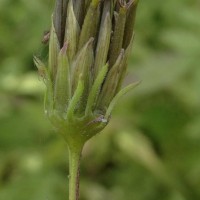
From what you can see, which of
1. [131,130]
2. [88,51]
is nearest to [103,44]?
[88,51]

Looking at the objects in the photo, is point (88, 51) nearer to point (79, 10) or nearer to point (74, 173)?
point (79, 10)

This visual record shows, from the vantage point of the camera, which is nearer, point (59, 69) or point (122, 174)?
point (59, 69)

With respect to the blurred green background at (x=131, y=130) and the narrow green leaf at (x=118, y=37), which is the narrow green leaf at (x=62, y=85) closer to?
the narrow green leaf at (x=118, y=37)

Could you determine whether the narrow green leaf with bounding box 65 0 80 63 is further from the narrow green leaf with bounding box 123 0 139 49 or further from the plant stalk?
the plant stalk

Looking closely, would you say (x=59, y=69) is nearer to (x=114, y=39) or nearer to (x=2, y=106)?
(x=114, y=39)

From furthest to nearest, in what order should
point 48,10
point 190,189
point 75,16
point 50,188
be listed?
point 48,10, point 190,189, point 50,188, point 75,16

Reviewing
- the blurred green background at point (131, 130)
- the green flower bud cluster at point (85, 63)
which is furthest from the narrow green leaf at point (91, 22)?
the blurred green background at point (131, 130)

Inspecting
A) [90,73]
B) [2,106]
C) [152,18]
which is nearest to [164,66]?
[152,18]

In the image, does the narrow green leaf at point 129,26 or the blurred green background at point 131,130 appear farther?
the blurred green background at point 131,130
